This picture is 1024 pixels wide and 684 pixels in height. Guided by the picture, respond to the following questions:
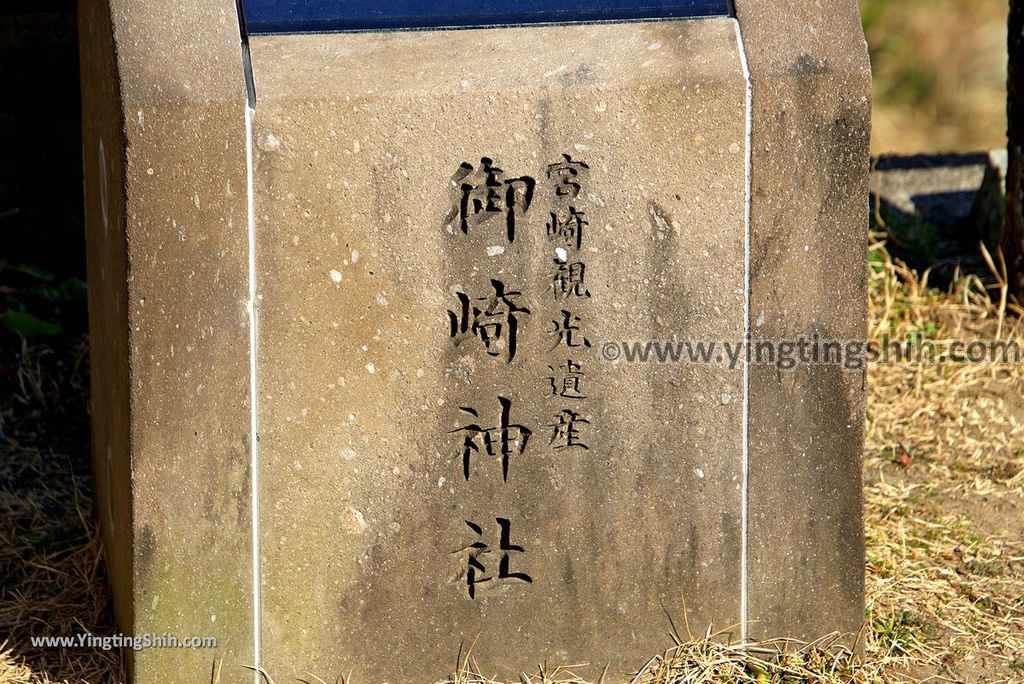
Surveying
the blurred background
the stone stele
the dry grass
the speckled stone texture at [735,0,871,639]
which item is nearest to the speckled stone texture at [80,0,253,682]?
the stone stele

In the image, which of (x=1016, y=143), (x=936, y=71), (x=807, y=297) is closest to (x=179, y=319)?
(x=807, y=297)

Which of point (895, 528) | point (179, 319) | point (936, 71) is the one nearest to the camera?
point (179, 319)

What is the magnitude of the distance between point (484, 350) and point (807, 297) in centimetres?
61

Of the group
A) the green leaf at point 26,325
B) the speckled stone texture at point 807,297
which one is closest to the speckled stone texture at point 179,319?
the speckled stone texture at point 807,297

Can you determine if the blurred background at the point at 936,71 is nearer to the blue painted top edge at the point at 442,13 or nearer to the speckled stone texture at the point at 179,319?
the blue painted top edge at the point at 442,13

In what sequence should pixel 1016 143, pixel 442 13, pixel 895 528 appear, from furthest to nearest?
pixel 1016 143 → pixel 895 528 → pixel 442 13

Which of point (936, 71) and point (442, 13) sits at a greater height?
point (936, 71)

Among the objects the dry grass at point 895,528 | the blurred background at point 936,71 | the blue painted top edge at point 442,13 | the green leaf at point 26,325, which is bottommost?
the dry grass at point 895,528

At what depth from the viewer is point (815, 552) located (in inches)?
87.0

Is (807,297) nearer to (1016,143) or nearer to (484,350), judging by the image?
(484,350)

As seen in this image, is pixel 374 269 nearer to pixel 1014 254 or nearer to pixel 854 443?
pixel 854 443

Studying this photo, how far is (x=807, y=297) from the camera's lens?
211cm

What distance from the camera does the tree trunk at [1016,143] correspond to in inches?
137

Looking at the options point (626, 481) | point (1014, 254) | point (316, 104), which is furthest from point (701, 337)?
point (1014, 254)
